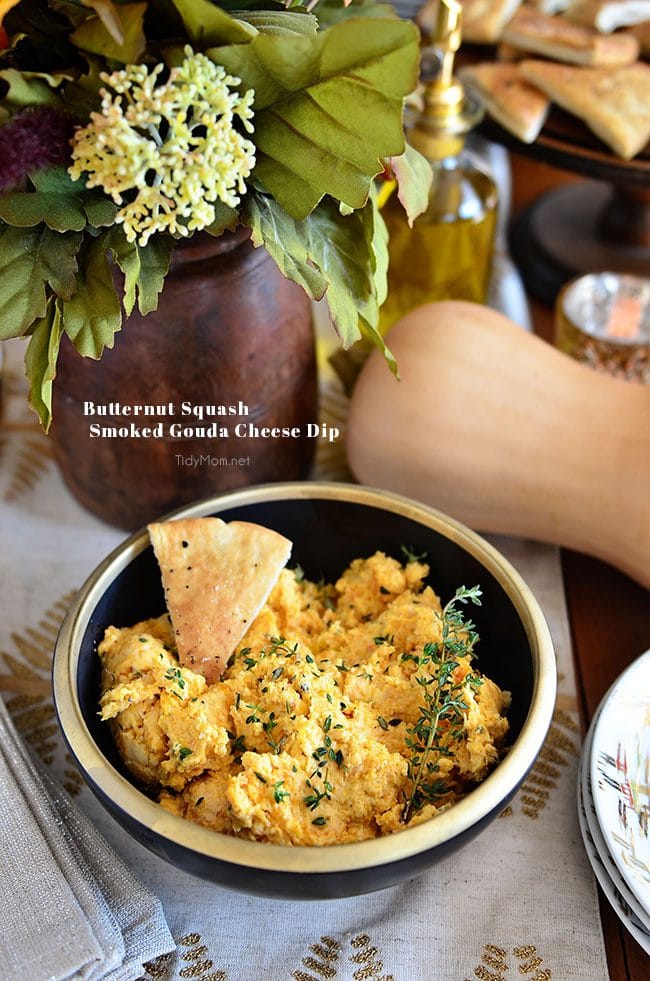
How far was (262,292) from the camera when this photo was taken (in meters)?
0.76

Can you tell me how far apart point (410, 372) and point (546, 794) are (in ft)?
1.21

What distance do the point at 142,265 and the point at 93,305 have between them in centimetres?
4

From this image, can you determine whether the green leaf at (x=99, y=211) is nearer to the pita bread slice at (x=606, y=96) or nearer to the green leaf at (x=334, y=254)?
the green leaf at (x=334, y=254)

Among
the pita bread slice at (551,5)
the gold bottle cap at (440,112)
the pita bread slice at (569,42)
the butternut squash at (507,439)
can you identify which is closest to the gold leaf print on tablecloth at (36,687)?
the butternut squash at (507,439)

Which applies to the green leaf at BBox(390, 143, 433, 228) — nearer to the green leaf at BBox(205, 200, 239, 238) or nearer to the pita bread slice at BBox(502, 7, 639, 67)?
the green leaf at BBox(205, 200, 239, 238)

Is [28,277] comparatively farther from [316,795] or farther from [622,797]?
[622,797]

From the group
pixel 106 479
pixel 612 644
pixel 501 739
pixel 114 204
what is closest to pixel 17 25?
pixel 114 204

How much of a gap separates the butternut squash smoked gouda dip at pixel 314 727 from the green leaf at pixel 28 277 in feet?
0.72

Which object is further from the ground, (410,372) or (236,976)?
(410,372)

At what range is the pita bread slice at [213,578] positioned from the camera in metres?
0.64

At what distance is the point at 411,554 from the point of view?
73 cm

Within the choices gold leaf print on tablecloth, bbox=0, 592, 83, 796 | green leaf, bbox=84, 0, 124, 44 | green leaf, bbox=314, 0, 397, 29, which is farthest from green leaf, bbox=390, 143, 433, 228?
gold leaf print on tablecloth, bbox=0, 592, 83, 796

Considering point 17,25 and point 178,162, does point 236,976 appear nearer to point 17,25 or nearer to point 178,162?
point 178,162

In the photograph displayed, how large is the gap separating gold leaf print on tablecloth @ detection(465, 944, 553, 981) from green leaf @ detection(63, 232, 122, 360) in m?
0.46
